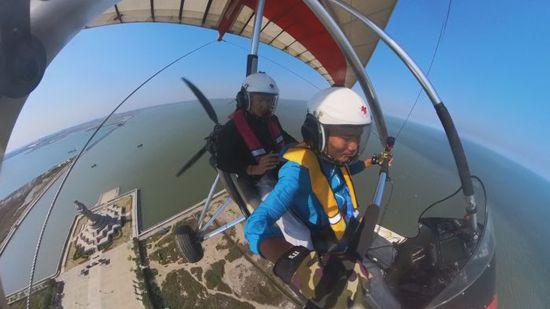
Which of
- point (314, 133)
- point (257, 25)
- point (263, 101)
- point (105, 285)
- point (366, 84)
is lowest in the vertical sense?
point (314, 133)

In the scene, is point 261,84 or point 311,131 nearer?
point 311,131


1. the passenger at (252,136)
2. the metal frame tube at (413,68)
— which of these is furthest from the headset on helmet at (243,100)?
the metal frame tube at (413,68)

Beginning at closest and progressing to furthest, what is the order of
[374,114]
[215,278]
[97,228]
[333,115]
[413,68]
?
[333,115], [413,68], [374,114], [97,228], [215,278]

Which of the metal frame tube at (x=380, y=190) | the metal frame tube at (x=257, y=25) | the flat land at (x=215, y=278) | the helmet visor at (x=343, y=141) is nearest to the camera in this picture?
the helmet visor at (x=343, y=141)

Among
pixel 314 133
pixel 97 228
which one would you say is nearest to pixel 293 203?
pixel 314 133

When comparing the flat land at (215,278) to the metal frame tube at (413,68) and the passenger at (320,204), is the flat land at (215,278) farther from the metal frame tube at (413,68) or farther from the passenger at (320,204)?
the metal frame tube at (413,68)

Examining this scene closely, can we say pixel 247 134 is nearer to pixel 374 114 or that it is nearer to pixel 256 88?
pixel 256 88

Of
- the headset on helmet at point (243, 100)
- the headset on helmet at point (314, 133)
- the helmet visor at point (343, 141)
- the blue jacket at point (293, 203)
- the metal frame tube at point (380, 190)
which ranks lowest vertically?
the metal frame tube at point (380, 190)

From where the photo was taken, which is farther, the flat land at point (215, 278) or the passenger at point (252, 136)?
the flat land at point (215, 278)

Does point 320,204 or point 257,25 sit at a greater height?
point 257,25
